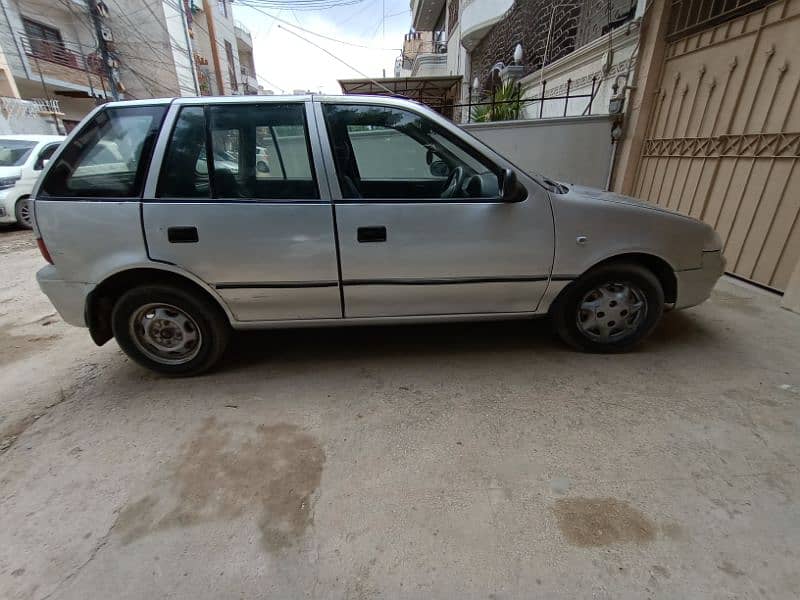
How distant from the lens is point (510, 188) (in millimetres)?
2379

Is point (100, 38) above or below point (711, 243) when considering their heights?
above

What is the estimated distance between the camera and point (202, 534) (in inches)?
65.3

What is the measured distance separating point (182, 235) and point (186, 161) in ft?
1.50

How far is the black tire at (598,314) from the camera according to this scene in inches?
106

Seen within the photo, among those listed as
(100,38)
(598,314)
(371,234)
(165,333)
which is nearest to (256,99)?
(371,234)

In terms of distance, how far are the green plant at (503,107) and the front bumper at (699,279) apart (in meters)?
6.29

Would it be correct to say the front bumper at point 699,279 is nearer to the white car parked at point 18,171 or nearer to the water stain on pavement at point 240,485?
the water stain on pavement at point 240,485

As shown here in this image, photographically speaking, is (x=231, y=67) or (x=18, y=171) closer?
(x=18, y=171)

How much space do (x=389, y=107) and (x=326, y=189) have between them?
0.68 metres

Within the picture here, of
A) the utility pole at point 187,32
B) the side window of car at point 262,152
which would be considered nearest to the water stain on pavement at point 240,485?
the side window of car at point 262,152

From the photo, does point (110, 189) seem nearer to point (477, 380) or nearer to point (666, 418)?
point (477, 380)

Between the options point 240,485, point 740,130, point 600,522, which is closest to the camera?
point 600,522

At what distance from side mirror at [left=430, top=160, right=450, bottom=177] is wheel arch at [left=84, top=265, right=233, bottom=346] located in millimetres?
1716

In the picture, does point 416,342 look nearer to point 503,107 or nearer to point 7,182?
point 503,107
